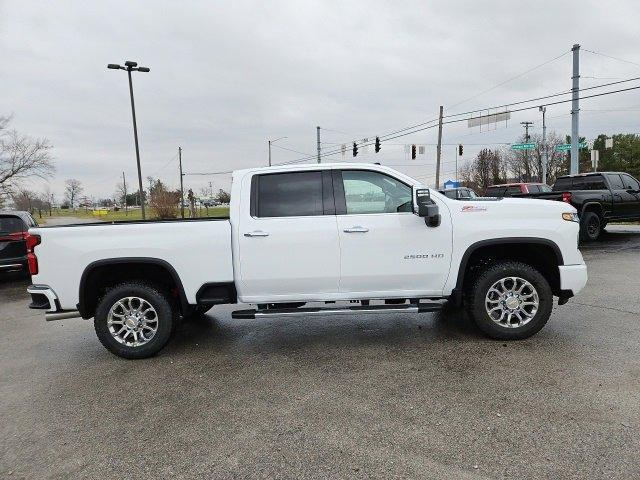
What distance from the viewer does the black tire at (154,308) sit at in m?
4.47

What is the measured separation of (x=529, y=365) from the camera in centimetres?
399

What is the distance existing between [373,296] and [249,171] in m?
1.90

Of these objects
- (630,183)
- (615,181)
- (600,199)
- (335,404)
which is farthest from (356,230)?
(630,183)

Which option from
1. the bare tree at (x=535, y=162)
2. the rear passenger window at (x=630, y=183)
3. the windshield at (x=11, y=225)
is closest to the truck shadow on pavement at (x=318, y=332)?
the windshield at (x=11, y=225)

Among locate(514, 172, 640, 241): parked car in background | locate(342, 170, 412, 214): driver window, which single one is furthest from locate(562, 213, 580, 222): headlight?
locate(514, 172, 640, 241): parked car in background

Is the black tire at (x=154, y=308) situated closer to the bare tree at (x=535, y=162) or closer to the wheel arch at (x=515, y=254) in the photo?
the wheel arch at (x=515, y=254)

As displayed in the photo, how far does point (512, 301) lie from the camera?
455 cm

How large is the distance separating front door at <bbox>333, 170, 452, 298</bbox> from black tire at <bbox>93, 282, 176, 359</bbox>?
190cm

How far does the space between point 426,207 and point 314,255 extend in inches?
47.8

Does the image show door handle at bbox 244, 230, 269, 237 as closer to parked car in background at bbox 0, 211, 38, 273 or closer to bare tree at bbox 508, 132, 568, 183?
parked car in background at bbox 0, 211, 38, 273

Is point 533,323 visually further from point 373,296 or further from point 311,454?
point 311,454

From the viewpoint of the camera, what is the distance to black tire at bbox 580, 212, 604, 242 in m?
12.6

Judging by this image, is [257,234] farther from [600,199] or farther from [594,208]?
[594,208]

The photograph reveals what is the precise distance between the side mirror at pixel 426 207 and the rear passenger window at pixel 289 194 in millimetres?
986
